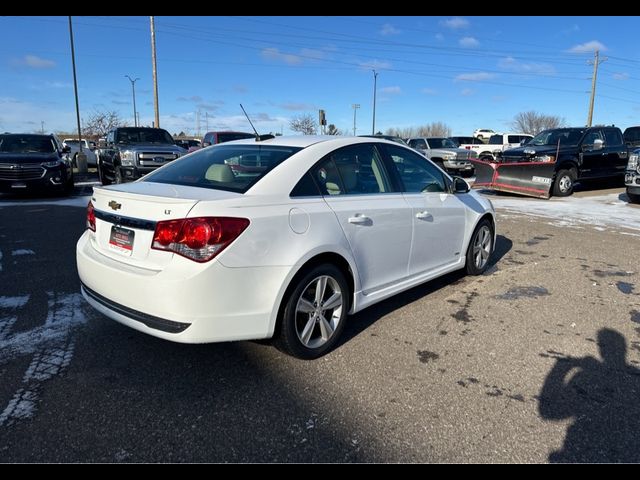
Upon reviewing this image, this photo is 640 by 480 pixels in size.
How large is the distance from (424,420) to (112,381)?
1977mm

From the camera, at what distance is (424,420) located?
8.73 ft

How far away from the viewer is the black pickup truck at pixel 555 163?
12953 mm

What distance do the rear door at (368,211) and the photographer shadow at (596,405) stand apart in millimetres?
1426

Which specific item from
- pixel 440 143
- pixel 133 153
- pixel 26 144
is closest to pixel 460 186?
pixel 133 153

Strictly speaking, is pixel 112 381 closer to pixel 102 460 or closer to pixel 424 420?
pixel 102 460

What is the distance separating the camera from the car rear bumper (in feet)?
8.80

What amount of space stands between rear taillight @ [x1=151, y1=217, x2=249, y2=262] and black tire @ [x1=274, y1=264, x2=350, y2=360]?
2.02ft

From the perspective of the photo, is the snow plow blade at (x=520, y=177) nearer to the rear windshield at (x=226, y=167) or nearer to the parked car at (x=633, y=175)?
the parked car at (x=633, y=175)

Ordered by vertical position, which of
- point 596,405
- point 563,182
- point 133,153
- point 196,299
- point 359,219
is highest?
point 133,153

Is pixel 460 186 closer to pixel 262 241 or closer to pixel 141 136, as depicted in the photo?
pixel 262 241

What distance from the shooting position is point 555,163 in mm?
13000

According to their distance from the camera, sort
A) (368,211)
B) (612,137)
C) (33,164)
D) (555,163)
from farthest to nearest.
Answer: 1. (612,137)
2. (555,163)
3. (33,164)
4. (368,211)

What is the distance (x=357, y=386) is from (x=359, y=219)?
1.22m
